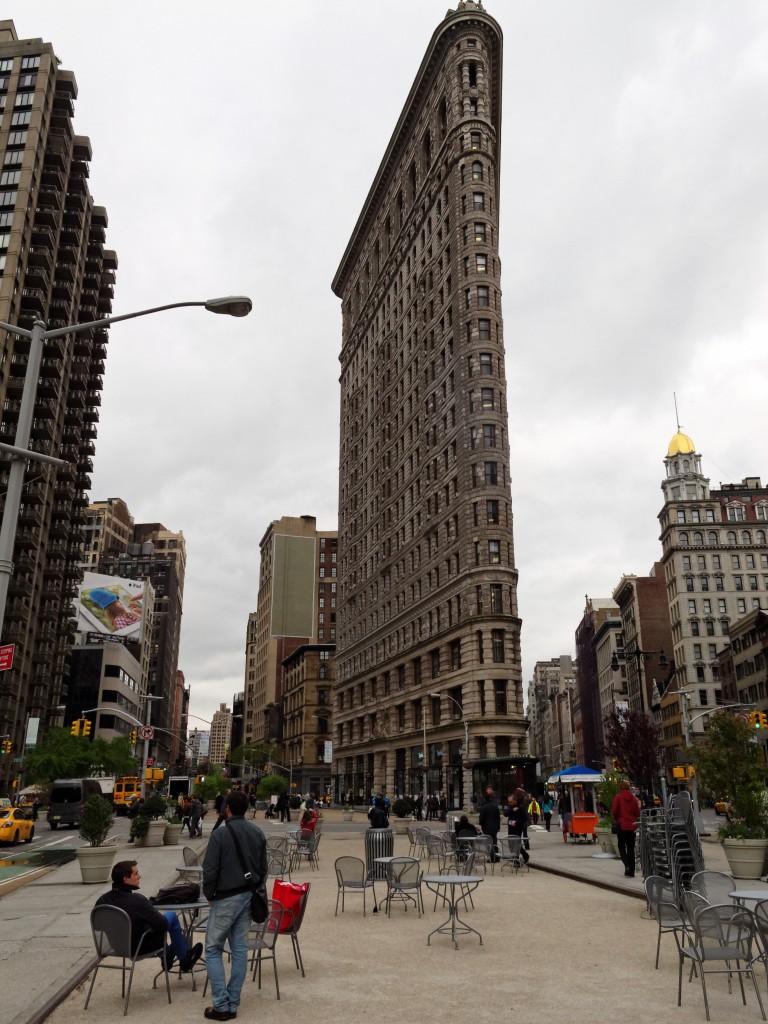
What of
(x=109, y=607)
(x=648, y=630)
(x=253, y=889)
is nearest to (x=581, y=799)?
(x=253, y=889)

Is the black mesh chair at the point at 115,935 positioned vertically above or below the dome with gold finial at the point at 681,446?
below

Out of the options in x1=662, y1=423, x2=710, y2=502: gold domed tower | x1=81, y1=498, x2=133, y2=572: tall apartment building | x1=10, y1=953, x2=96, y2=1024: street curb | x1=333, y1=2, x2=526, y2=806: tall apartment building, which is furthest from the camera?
x1=81, y1=498, x2=133, y2=572: tall apartment building

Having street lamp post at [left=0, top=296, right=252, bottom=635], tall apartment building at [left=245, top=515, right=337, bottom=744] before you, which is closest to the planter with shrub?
street lamp post at [left=0, top=296, right=252, bottom=635]

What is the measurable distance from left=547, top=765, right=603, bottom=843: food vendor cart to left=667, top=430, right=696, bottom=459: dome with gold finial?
340 ft

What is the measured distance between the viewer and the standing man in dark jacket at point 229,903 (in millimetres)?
8016

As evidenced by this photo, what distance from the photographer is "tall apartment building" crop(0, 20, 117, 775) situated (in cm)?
8162

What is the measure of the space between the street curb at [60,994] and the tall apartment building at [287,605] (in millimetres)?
87409

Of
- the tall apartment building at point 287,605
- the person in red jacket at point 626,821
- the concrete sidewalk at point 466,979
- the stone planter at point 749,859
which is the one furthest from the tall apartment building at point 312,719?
the concrete sidewalk at point 466,979

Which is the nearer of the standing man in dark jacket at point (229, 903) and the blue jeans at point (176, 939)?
the standing man in dark jacket at point (229, 903)

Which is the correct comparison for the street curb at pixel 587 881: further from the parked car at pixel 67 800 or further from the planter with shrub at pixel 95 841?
the parked car at pixel 67 800

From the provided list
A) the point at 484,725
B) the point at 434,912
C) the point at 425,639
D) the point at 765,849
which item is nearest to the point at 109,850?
the point at 434,912

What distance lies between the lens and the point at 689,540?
404 feet

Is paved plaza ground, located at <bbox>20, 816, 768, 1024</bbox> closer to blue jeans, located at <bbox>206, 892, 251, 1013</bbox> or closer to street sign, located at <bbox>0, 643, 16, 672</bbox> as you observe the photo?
blue jeans, located at <bbox>206, 892, 251, 1013</bbox>

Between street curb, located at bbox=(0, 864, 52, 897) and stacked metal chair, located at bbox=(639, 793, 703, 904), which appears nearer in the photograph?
stacked metal chair, located at bbox=(639, 793, 703, 904)
